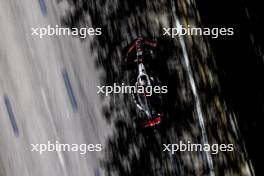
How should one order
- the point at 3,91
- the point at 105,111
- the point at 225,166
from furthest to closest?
the point at 3,91 → the point at 105,111 → the point at 225,166

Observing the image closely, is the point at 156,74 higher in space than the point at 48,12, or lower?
lower

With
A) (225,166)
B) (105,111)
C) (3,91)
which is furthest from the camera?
(3,91)

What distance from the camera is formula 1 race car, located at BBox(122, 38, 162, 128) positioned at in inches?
81.3

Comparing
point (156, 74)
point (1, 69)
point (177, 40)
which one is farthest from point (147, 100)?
point (1, 69)

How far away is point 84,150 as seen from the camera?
216 centimetres

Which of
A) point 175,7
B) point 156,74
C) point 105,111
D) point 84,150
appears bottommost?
point 84,150

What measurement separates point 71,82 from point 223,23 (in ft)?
3.28

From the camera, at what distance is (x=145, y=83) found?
207cm

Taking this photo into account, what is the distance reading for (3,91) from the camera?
2293 mm

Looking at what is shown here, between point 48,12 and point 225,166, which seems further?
point 48,12

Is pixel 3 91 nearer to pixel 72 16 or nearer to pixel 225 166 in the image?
pixel 72 16

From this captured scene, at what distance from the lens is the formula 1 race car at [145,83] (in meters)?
2.06

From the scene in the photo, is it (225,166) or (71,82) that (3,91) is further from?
(225,166)

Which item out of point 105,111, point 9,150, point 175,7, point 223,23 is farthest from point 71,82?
point 223,23
